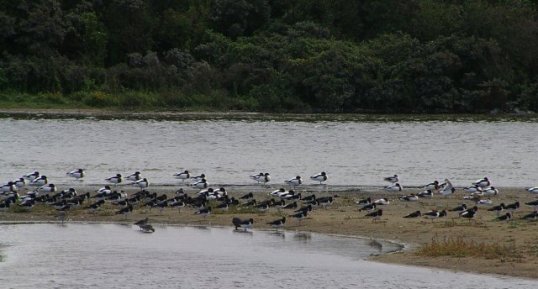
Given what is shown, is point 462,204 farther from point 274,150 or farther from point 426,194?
point 274,150

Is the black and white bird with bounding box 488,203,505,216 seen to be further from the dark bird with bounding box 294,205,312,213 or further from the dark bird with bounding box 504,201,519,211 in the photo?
the dark bird with bounding box 294,205,312,213

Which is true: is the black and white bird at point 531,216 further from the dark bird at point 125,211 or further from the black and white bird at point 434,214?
the dark bird at point 125,211

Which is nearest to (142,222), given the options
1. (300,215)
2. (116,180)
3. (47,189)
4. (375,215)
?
(300,215)

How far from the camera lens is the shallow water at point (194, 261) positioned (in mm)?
22438

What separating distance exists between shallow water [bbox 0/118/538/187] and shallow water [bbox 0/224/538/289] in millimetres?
10163

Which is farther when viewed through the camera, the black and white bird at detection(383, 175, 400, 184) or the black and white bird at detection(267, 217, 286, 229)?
the black and white bird at detection(383, 175, 400, 184)

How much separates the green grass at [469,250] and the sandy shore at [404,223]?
0.12m

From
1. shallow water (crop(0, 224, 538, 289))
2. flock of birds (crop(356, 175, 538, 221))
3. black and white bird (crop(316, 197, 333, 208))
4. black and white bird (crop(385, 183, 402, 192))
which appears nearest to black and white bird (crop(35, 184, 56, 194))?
shallow water (crop(0, 224, 538, 289))

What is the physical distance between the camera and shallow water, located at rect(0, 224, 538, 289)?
73.6ft

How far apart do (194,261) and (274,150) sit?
2628cm

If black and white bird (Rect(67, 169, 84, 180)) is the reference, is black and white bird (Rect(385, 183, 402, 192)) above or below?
above

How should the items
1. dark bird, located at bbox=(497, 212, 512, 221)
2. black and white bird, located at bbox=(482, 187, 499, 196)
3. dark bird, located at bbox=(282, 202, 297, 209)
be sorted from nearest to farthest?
dark bird, located at bbox=(497, 212, 512, 221), dark bird, located at bbox=(282, 202, 297, 209), black and white bird, located at bbox=(482, 187, 499, 196)

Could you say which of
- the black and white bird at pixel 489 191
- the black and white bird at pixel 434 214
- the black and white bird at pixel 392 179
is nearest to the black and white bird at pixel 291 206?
the black and white bird at pixel 434 214

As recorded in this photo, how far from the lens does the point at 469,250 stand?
23812mm
